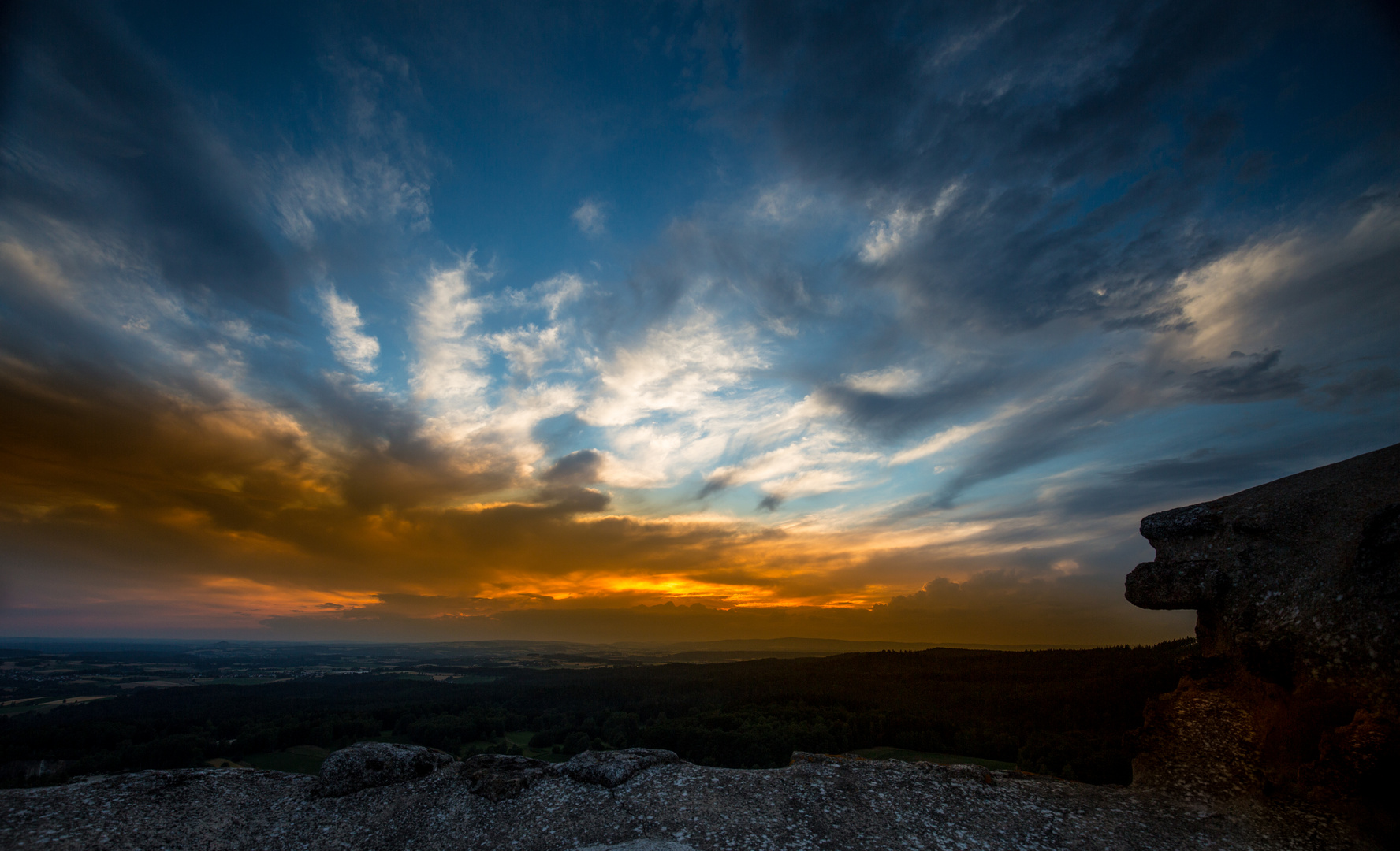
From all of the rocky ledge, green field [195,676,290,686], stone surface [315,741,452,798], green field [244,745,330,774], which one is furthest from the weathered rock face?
green field [195,676,290,686]

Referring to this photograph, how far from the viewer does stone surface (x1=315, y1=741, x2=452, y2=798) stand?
14.0m

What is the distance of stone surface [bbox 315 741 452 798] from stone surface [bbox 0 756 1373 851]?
27 centimetres

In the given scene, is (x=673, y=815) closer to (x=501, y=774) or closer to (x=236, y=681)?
(x=501, y=774)

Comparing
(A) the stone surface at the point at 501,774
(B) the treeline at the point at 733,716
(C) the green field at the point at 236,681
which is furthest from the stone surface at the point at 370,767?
(C) the green field at the point at 236,681

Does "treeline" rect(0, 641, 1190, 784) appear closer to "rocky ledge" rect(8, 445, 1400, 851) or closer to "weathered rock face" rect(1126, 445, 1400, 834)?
"weathered rock face" rect(1126, 445, 1400, 834)

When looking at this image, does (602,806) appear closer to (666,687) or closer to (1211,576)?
(1211,576)

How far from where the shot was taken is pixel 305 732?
230 feet

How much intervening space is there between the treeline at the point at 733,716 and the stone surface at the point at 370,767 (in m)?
23.7

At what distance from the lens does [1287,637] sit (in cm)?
1238

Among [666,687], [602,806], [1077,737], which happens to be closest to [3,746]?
[666,687]

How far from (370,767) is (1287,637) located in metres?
24.6

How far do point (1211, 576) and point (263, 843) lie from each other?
84.8 ft

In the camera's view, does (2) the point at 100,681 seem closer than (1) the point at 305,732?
No

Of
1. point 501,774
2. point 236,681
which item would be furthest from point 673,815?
point 236,681
